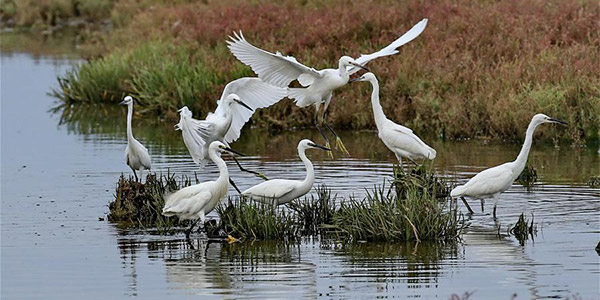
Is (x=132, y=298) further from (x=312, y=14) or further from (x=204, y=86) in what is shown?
(x=312, y=14)

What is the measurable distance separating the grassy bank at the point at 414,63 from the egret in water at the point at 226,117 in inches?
209

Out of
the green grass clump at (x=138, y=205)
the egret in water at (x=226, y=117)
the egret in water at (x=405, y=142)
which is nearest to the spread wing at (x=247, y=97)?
the egret in water at (x=226, y=117)

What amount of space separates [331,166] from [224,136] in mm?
2821

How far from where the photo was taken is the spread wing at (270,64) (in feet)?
45.4

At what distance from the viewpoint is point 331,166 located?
53.7ft

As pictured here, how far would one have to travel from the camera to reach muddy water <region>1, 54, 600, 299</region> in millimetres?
9297

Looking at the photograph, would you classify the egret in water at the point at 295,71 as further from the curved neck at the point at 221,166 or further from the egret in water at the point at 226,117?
the curved neck at the point at 221,166

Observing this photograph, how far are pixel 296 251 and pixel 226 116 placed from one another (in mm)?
3220

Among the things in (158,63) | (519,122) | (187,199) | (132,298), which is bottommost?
(132,298)

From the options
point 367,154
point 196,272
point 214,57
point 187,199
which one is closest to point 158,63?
point 214,57

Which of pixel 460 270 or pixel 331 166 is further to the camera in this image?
pixel 331 166

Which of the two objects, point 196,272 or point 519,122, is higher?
point 519,122

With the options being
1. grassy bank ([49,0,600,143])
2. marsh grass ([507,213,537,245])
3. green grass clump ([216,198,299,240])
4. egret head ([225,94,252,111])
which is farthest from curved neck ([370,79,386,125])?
grassy bank ([49,0,600,143])

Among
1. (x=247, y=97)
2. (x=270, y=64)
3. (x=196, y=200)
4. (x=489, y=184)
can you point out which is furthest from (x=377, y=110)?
(x=196, y=200)
